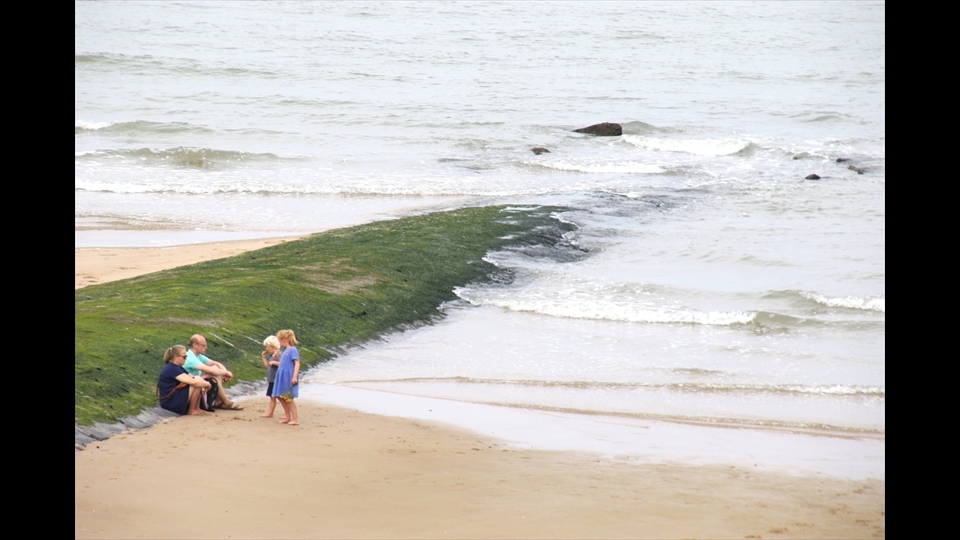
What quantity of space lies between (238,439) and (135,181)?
78.2 ft

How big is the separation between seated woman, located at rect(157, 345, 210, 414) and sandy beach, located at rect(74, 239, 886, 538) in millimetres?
300

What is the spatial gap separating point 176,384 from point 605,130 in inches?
1324

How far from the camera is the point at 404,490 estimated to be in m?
8.16

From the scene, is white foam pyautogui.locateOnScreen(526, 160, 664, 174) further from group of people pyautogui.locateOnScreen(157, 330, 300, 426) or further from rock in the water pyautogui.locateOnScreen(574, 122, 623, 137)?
group of people pyautogui.locateOnScreen(157, 330, 300, 426)

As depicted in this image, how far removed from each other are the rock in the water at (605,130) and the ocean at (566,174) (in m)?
0.63

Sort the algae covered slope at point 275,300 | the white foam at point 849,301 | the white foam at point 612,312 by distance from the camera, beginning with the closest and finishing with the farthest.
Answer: the algae covered slope at point 275,300 < the white foam at point 612,312 < the white foam at point 849,301

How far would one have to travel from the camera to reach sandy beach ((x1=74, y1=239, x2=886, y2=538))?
719cm

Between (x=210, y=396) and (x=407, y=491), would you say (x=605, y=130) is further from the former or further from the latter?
(x=407, y=491)

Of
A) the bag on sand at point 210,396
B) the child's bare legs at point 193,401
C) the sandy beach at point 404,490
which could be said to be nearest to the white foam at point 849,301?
the sandy beach at point 404,490

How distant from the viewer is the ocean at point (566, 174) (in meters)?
12.7

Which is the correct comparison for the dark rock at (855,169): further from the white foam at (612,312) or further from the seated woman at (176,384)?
the seated woman at (176,384)
